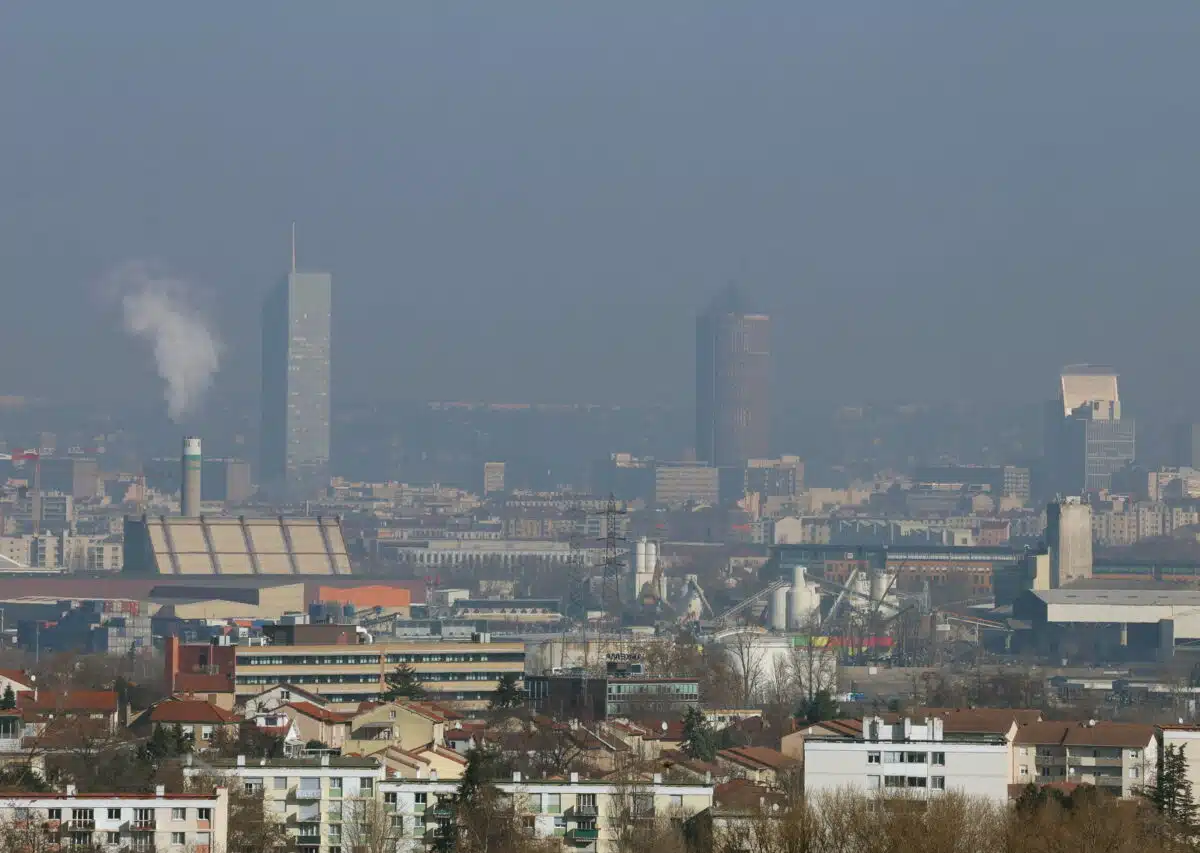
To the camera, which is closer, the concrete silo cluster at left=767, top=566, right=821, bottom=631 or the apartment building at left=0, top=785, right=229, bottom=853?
the apartment building at left=0, top=785, right=229, bottom=853

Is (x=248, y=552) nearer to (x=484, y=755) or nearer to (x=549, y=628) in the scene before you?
(x=549, y=628)

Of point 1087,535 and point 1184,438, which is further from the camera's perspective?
point 1184,438

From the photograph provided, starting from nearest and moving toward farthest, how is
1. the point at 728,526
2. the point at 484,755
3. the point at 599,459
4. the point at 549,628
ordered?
the point at 484,755 → the point at 549,628 → the point at 728,526 → the point at 599,459

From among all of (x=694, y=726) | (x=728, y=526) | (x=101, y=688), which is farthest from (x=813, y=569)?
(x=694, y=726)

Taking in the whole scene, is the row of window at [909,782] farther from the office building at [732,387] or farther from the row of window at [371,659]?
the office building at [732,387]

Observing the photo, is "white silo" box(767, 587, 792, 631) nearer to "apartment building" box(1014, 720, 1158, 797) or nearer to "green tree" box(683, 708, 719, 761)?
"green tree" box(683, 708, 719, 761)

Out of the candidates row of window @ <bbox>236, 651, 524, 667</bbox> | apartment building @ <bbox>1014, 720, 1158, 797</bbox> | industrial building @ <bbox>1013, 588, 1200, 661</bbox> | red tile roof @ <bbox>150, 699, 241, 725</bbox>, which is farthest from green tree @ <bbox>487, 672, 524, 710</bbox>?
industrial building @ <bbox>1013, 588, 1200, 661</bbox>
